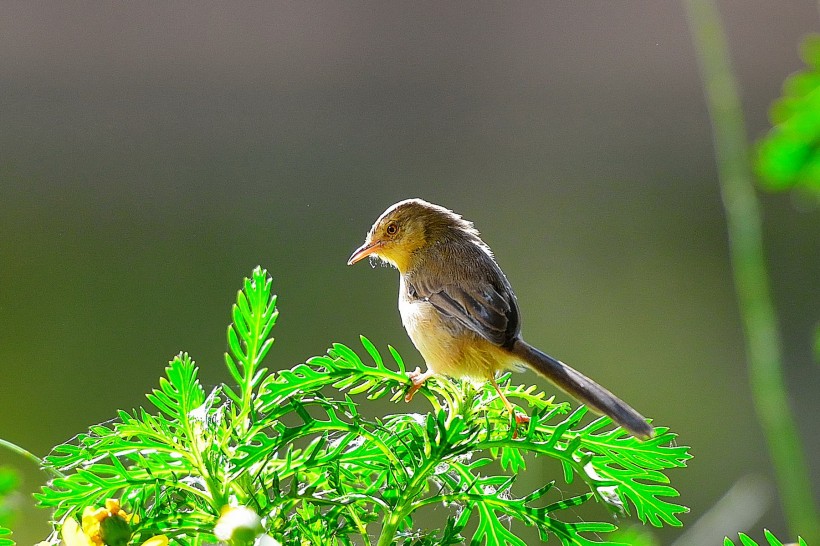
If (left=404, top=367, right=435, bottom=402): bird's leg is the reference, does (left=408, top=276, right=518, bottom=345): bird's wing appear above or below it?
above

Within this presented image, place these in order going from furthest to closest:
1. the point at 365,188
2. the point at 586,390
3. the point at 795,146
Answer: the point at 365,188 < the point at 586,390 < the point at 795,146

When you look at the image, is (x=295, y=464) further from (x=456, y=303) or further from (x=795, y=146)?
(x=456, y=303)

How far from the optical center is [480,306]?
3.61 ft

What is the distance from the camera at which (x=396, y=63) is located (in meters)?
2.34

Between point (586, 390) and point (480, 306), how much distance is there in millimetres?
233

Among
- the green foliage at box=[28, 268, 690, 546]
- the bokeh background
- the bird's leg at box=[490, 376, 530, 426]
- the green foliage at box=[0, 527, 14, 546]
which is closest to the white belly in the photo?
the bird's leg at box=[490, 376, 530, 426]

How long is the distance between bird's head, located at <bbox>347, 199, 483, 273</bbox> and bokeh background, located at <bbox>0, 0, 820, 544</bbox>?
2.46ft

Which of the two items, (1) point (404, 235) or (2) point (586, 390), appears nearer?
(2) point (586, 390)

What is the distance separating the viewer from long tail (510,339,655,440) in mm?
727

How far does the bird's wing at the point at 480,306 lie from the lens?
3.47ft

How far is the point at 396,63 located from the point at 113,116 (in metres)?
0.75

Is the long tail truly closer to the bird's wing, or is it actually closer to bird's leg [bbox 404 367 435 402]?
the bird's wing

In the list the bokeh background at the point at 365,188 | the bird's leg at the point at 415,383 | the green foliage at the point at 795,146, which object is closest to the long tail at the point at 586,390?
the bird's leg at the point at 415,383

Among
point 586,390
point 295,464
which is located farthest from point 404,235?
point 295,464
